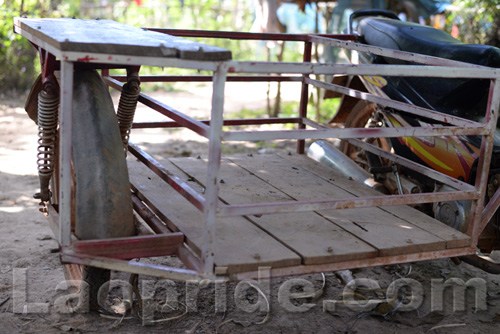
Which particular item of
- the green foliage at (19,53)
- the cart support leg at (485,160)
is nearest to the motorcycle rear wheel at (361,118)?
the cart support leg at (485,160)

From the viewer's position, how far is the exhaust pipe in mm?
3457

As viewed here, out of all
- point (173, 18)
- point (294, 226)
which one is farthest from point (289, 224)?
point (173, 18)

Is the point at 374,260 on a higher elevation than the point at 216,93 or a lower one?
lower

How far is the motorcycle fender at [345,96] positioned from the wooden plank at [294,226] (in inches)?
51.7

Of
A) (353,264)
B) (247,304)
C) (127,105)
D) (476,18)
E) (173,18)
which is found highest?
(476,18)

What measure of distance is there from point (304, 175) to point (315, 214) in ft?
2.10

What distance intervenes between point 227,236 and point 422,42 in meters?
1.78

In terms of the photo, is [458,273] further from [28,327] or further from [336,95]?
[28,327]

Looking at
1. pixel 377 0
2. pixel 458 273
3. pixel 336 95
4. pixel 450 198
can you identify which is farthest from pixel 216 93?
pixel 377 0

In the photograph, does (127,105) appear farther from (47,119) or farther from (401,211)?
(401,211)

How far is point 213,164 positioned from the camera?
1.87m

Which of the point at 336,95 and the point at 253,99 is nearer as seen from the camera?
the point at 336,95

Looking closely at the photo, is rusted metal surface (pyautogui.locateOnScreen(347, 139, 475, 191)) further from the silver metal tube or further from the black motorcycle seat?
the black motorcycle seat

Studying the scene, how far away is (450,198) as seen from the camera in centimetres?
237
